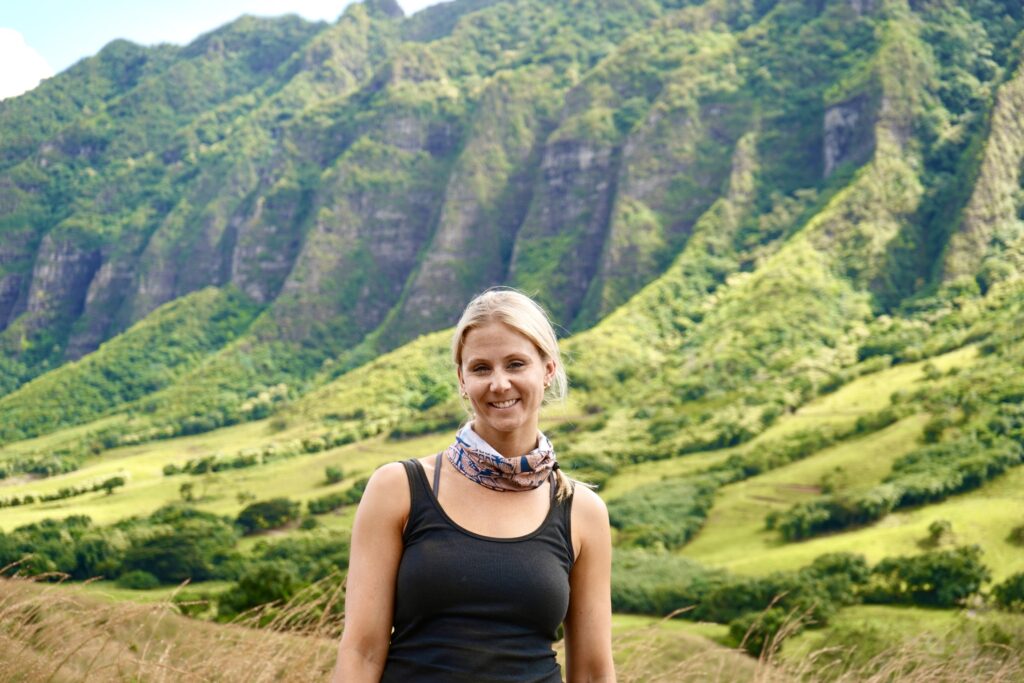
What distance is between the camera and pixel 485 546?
3494 mm

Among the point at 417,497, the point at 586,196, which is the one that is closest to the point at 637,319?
the point at 586,196

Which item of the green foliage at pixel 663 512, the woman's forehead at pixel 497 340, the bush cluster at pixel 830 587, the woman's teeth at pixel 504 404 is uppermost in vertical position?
the woman's forehead at pixel 497 340

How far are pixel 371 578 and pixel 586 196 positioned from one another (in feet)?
486

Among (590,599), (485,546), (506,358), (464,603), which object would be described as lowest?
(590,599)

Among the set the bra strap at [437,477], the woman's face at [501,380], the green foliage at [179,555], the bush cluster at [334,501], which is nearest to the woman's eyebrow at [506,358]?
the woman's face at [501,380]

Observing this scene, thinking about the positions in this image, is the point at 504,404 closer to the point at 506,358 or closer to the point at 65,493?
the point at 506,358

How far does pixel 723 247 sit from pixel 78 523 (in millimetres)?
78293

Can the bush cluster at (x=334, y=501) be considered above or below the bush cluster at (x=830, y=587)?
below

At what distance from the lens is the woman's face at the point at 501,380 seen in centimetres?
370

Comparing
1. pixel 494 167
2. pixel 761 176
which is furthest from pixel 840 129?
pixel 494 167

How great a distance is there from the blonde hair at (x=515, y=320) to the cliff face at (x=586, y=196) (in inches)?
3959

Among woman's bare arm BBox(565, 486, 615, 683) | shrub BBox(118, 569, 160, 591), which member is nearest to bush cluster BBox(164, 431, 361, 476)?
shrub BBox(118, 569, 160, 591)

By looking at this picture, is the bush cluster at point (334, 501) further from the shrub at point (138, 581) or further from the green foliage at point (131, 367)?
the green foliage at point (131, 367)

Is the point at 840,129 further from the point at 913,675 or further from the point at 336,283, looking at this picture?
the point at 913,675
